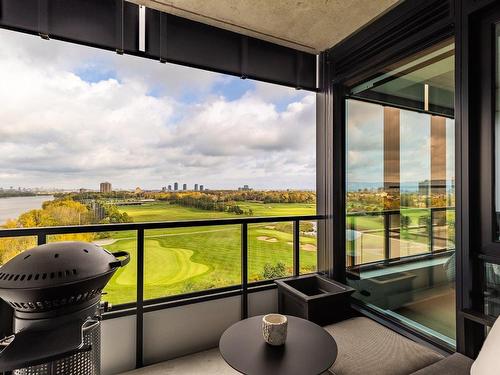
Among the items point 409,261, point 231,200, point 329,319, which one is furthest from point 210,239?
point 409,261

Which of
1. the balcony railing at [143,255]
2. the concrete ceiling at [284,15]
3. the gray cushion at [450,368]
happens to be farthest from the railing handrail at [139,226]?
the concrete ceiling at [284,15]

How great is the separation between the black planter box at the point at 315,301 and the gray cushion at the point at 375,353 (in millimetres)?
132

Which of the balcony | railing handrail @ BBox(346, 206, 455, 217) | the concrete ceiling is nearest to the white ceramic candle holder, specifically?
the balcony

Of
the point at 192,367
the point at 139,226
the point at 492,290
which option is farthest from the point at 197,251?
the point at 492,290

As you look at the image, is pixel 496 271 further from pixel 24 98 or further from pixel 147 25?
pixel 24 98

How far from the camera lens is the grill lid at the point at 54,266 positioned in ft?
3.05

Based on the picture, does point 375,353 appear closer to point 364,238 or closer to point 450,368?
point 450,368

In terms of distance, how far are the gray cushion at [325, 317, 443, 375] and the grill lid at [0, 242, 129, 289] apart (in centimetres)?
142

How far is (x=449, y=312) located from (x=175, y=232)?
2186 millimetres

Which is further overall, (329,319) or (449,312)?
(329,319)

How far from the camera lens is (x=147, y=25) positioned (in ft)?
7.32

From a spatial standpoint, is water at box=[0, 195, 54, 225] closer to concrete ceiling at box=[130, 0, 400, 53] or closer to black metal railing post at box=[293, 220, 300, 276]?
concrete ceiling at box=[130, 0, 400, 53]

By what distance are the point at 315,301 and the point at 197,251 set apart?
3.80ft

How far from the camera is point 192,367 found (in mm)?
2055
